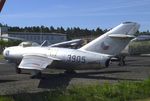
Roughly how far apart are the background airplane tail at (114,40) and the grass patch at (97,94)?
9450mm

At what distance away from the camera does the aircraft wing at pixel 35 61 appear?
72.6 ft

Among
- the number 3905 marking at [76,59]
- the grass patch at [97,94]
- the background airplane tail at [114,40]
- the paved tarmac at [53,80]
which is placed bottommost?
the paved tarmac at [53,80]

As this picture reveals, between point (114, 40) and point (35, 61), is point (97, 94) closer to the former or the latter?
point (35, 61)

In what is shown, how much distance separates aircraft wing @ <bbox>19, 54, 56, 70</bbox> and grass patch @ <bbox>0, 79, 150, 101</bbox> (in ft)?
25.4

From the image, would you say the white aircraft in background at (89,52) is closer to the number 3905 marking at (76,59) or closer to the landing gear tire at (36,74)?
the number 3905 marking at (76,59)

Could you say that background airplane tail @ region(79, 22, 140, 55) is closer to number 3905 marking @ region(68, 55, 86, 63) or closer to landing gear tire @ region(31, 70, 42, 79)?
number 3905 marking @ region(68, 55, 86, 63)

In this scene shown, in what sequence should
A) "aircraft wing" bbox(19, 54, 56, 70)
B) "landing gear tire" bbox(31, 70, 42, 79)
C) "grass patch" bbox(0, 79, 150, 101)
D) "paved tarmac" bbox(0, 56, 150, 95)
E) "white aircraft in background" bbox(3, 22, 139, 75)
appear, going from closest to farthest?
"grass patch" bbox(0, 79, 150, 101) < "paved tarmac" bbox(0, 56, 150, 95) < "aircraft wing" bbox(19, 54, 56, 70) < "landing gear tire" bbox(31, 70, 42, 79) < "white aircraft in background" bbox(3, 22, 139, 75)

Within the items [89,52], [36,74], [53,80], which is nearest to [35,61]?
[36,74]

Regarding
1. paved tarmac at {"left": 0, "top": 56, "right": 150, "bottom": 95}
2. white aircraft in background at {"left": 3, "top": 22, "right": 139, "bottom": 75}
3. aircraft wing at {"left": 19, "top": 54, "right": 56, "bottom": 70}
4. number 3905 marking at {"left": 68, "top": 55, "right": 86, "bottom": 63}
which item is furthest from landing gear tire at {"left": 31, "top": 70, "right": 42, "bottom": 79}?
number 3905 marking at {"left": 68, "top": 55, "right": 86, "bottom": 63}

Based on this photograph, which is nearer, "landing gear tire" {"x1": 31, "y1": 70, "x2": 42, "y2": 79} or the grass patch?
the grass patch

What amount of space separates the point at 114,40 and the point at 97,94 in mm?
11845

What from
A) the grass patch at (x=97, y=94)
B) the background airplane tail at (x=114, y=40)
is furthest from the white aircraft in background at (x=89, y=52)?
the grass patch at (x=97, y=94)

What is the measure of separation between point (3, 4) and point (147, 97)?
288 inches

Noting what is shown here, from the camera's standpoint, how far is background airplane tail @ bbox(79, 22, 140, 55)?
82.4ft
